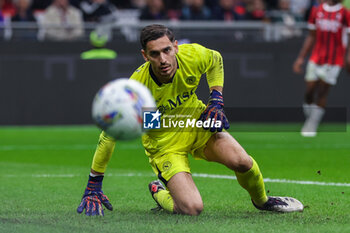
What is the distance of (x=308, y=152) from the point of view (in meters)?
11.3

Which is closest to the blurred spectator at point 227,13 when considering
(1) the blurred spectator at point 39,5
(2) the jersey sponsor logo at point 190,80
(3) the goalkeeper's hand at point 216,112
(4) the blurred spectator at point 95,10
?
(4) the blurred spectator at point 95,10

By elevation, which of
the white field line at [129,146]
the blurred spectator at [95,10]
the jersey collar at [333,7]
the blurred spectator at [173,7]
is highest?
the jersey collar at [333,7]

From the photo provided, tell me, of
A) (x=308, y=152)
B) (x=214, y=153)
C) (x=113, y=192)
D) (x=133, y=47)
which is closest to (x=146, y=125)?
(x=214, y=153)

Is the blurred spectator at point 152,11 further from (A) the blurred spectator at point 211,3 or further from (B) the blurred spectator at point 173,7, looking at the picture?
(A) the blurred spectator at point 211,3

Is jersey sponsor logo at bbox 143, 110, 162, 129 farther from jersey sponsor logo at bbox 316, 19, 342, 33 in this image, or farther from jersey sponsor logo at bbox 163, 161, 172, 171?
jersey sponsor logo at bbox 316, 19, 342, 33

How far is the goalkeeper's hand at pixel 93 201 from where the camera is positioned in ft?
19.6

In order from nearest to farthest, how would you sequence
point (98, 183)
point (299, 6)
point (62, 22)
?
point (98, 183) < point (62, 22) < point (299, 6)

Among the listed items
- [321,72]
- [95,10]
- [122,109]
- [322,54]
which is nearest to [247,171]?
[122,109]

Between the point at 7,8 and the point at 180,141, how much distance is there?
10899mm

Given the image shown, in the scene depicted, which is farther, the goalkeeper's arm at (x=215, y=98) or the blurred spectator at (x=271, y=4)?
the blurred spectator at (x=271, y=4)

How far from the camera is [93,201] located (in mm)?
6055

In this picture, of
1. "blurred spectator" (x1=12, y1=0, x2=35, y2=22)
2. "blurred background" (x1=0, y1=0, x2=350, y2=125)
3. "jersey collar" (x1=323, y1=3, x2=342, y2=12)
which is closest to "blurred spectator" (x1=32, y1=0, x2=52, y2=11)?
"blurred background" (x1=0, y1=0, x2=350, y2=125)

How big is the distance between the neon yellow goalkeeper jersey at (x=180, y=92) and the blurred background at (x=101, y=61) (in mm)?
8011

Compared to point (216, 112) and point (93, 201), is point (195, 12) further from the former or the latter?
point (93, 201)
